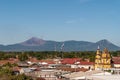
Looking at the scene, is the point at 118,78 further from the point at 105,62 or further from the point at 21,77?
the point at 105,62

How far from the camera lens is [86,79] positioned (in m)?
49.5

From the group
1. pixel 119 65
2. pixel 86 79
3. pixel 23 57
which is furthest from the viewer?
pixel 23 57

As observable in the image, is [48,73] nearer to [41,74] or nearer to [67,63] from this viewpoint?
[41,74]

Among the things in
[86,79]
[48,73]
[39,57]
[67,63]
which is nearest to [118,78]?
[86,79]

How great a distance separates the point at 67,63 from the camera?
105 meters

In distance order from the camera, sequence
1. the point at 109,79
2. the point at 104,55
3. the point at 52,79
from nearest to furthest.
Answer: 1. the point at 109,79
2. the point at 52,79
3. the point at 104,55

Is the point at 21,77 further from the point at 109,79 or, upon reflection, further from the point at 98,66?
the point at 98,66

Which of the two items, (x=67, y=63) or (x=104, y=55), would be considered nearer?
(x=104, y=55)

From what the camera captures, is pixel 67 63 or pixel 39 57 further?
pixel 39 57

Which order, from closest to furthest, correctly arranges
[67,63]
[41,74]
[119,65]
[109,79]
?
1. [109,79]
2. [41,74]
3. [119,65]
4. [67,63]

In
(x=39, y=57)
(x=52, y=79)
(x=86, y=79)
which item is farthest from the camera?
(x=39, y=57)

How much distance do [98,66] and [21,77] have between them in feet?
88.0

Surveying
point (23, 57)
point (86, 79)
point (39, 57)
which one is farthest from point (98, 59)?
point (39, 57)

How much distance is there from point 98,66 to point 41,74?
Result: 13.5 metres
